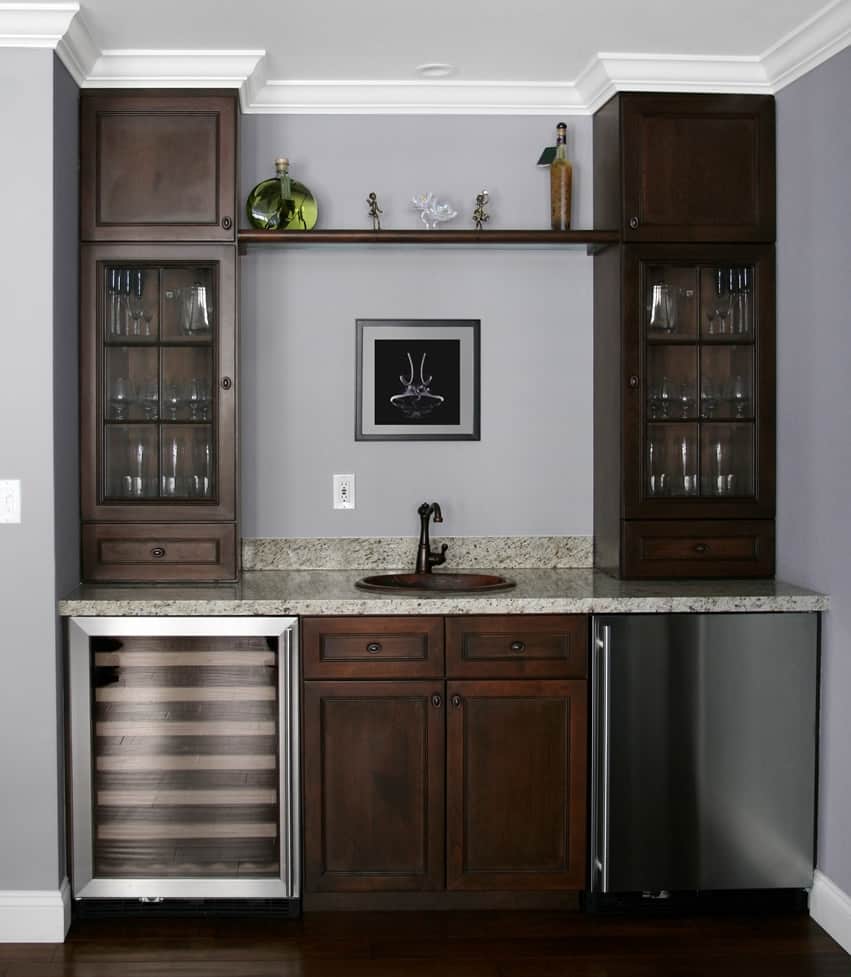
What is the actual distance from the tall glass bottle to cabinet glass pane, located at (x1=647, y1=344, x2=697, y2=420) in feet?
1.73

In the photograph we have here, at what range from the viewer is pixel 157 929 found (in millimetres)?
3074

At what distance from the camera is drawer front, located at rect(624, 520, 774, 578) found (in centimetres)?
345

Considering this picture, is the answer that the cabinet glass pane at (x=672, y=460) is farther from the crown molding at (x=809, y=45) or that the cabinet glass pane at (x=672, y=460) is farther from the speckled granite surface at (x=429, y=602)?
the crown molding at (x=809, y=45)

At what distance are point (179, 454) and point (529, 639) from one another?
125 cm

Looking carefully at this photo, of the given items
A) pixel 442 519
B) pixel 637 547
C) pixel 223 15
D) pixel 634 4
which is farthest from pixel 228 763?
pixel 634 4

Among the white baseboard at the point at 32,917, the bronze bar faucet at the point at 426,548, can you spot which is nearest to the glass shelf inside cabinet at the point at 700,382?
the bronze bar faucet at the point at 426,548

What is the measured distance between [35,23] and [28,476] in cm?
124

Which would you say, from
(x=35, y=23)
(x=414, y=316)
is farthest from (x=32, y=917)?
(x=35, y=23)

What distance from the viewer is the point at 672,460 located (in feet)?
11.5

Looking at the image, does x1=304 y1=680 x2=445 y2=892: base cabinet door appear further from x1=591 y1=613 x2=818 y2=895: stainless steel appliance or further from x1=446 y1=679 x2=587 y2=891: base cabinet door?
x1=591 y1=613 x2=818 y2=895: stainless steel appliance

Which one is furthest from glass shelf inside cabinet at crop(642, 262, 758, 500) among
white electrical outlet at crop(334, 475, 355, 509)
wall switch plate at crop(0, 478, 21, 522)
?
wall switch plate at crop(0, 478, 21, 522)

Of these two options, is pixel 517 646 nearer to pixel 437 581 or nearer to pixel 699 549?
pixel 437 581

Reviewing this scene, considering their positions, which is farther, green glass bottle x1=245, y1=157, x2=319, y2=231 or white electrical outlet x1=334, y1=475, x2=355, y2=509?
white electrical outlet x1=334, y1=475, x2=355, y2=509

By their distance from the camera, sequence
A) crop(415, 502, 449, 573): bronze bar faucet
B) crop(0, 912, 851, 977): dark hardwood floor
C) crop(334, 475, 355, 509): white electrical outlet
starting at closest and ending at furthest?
crop(0, 912, 851, 977): dark hardwood floor, crop(415, 502, 449, 573): bronze bar faucet, crop(334, 475, 355, 509): white electrical outlet
